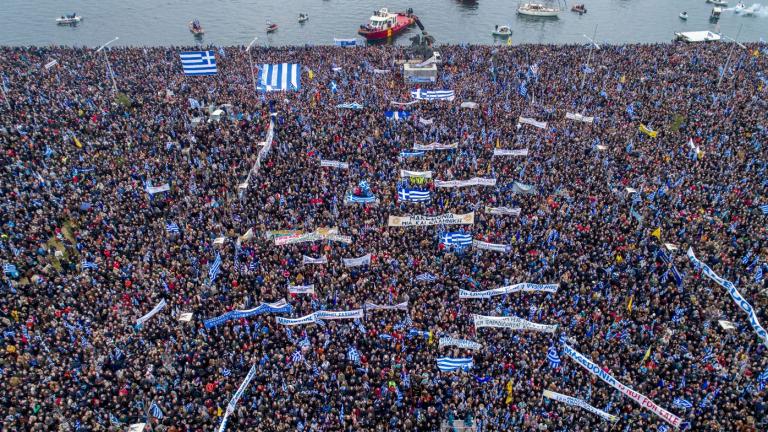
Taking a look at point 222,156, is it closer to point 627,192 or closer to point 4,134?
point 4,134

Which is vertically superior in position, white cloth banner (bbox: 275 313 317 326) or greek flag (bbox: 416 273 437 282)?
greek flag (bbox: 416 273 437 282)

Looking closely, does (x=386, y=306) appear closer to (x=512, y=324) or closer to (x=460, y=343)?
(x=460, y=343)

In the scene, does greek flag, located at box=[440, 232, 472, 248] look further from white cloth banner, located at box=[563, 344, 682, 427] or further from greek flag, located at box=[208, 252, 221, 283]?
greek flag, located at box=[208, 252, 221, 283]

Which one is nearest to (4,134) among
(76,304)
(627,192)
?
(76,304)

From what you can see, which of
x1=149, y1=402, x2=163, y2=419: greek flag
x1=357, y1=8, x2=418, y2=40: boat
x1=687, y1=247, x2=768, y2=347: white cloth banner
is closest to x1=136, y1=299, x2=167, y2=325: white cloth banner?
x1=149, y1=402, x2=163, y2=419: greek flag

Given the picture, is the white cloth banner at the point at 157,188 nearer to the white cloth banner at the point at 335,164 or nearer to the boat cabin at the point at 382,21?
the white cloth banner at the point at 335,164

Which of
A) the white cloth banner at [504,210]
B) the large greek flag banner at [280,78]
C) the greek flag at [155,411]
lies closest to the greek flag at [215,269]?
the greek flag at [155,411]
